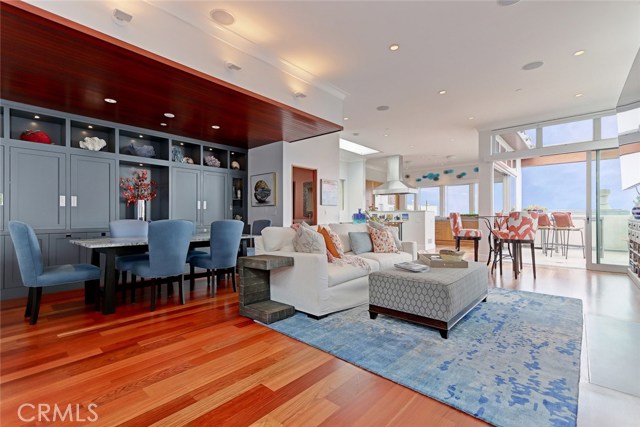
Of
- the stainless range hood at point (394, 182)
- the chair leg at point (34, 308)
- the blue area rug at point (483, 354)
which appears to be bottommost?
the blue area rug at point (483, 354)

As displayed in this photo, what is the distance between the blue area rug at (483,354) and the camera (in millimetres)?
1526

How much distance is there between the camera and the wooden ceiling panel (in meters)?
2.35

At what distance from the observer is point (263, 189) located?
6000mm

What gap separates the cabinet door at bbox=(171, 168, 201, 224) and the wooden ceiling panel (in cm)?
78

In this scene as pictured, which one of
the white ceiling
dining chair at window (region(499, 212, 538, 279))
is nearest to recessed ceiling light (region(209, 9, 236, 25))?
the white ceiling

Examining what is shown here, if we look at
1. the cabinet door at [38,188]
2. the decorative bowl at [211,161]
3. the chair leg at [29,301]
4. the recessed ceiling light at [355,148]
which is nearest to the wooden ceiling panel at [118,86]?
the cabinet door at [38,188]

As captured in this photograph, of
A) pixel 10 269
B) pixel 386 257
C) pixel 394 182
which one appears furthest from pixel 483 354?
pixel 394 182

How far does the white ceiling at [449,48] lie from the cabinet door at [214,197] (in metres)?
2.95

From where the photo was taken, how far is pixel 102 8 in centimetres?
239

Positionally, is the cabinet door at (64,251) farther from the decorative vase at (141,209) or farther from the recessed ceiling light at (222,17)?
the recessed ceiling light at (222,17)

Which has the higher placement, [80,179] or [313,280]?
[80,179]

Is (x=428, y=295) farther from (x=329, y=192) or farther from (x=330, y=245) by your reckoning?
(x=329, y=192)

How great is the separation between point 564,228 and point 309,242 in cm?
698

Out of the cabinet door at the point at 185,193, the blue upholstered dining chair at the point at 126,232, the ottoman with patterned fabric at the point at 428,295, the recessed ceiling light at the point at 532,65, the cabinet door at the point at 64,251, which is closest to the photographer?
the ottoman with patterned fabric at the point at 428,295
